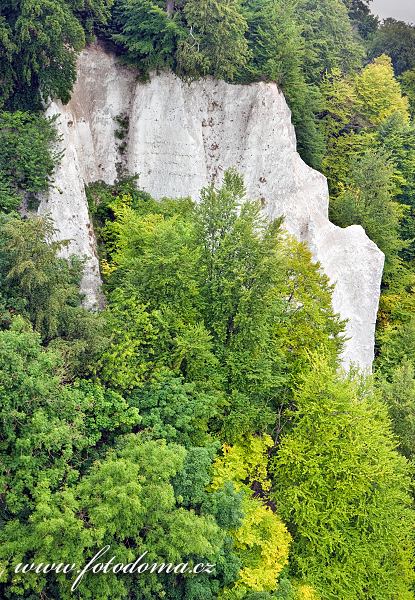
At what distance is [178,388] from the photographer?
54.5ft

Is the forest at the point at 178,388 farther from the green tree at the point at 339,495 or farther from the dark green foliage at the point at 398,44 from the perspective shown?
the dark green foliage at the point at 398,44

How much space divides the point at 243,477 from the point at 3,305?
10.3 metres

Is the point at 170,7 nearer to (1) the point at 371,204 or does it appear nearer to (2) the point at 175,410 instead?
(1) the point at 371,204

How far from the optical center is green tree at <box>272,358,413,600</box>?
18.4 m

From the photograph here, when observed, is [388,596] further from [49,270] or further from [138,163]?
[138,163]

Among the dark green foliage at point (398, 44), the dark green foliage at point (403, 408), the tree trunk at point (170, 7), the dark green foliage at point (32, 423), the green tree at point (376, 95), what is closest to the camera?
the dark green foliage at point (32, 423)

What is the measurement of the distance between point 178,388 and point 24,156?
1163cm

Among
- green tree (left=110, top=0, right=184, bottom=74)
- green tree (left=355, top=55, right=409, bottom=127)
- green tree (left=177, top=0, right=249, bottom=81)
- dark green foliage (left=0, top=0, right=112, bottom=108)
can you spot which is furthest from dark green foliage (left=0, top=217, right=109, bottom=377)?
green tree (left=355, top=55, right=409, bottom=127)

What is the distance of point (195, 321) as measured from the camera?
749 inches

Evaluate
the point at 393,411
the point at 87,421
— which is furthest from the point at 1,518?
the point at 393,411

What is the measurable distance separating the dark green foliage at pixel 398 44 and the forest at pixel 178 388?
Answer: 40.4m

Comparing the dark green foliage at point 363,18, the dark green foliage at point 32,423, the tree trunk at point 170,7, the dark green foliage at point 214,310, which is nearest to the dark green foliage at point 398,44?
the dark green foliage at point 363,18

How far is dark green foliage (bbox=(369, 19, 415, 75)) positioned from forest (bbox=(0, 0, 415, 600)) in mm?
40387

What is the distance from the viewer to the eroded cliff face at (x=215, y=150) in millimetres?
26203
